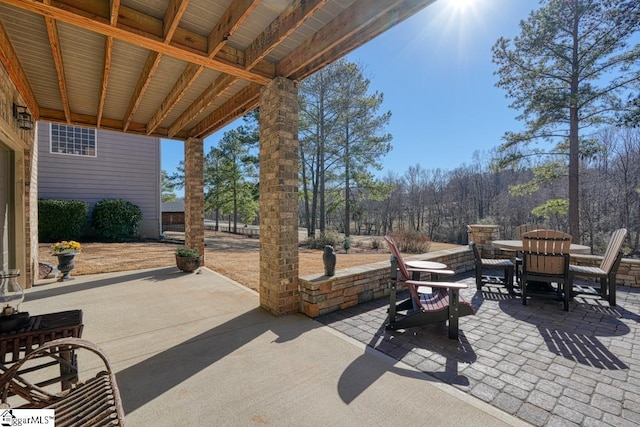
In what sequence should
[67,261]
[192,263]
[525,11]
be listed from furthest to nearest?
[525,11], [192,263], [67,261]

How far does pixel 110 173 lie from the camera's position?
11578 mm

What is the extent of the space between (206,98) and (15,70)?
2350 mm

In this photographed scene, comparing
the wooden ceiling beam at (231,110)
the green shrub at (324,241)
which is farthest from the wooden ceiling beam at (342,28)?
the green shrub at (324,241)

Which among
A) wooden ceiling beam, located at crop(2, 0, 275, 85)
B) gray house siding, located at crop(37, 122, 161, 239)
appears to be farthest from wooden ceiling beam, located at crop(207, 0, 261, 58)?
gray house siding, located at crop(37, 122, 161, 239)

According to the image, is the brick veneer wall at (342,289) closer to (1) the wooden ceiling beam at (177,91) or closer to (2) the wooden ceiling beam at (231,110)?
(2) the wooden ceiling beam at (231,110)

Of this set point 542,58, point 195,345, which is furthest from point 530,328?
point 542,58

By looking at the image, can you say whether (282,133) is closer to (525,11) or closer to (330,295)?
(330,295)

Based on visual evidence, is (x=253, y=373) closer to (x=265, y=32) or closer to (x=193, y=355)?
(x=193, y=355)

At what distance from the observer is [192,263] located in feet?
20.6

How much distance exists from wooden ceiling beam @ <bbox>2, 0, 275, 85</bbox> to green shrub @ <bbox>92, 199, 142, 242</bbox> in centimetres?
1053

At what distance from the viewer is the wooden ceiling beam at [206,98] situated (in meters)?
4.05

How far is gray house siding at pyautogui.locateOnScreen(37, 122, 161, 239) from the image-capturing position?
1038cm

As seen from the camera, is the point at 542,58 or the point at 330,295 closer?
the point at 330,295

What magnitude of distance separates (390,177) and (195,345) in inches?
1339
